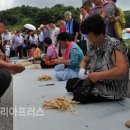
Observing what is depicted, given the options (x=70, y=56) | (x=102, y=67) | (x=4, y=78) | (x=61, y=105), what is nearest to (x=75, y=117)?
(x=61, y=105)

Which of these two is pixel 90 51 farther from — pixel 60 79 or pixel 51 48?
pixel 51 48

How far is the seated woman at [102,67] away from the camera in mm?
3932

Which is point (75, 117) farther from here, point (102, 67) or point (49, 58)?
point (49, 58)

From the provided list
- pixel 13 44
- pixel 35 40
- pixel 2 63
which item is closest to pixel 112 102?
pixel 2 63

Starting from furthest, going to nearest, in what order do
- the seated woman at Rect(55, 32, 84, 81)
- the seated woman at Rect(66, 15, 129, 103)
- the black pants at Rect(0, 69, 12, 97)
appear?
the seated woman at Rect(55, 32, 84, 81), the black pants at Rect(0, 69, 12, 97), the seated woman at Rect(66, 15, 129, 103)

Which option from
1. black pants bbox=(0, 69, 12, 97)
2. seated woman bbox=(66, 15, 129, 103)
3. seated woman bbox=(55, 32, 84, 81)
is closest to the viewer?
seated woman bbox=(66, 15, 129, 103)

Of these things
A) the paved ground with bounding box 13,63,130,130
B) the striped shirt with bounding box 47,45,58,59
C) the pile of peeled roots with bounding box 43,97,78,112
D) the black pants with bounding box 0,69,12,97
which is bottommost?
the paved ground with bounding box 13,63,130,130

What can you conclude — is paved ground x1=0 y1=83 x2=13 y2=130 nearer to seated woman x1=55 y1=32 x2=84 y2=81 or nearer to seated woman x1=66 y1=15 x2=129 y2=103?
seated woman x1=66 y1=15 x2=129 y2=103

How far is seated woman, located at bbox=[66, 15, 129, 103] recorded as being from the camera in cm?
393

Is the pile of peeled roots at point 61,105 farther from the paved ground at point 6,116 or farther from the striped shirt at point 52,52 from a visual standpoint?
the striped shirt at point 52,52

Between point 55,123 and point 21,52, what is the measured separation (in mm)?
14944

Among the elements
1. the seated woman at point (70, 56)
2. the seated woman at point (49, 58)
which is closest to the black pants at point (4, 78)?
the seated woman at point (70, 56)

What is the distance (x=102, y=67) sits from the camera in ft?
14.3

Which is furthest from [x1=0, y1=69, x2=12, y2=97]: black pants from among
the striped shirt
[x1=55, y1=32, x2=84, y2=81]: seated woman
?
the striped shirt
